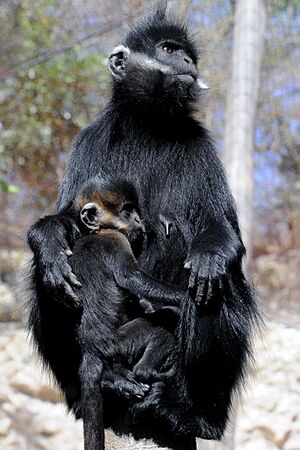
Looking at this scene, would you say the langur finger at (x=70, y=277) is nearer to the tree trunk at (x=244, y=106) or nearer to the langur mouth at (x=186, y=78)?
the langur mouth at (x=186, y=78)

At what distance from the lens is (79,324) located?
2758mm

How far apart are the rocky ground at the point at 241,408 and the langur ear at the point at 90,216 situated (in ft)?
10.8

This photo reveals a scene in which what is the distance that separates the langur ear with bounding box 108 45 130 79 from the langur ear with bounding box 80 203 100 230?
85cm

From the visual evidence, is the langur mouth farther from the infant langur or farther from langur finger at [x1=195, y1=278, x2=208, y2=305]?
langur finger at [x1=195, y1=278, x2=208, y2=305]

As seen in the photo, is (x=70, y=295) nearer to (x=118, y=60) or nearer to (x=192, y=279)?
(x=192, y=279)

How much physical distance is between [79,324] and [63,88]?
545 centimetres

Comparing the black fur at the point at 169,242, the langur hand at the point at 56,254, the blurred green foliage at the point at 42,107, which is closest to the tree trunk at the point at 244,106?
the black fur at the point at 169,242

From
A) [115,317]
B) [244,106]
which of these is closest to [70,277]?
[115,317]

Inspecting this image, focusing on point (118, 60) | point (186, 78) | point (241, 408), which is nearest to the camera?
point (186, 78)

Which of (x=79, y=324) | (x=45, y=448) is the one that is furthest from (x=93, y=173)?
(x=45, y=448)

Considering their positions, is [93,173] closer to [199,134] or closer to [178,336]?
[199,134]

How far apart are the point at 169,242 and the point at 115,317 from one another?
38 centimetres

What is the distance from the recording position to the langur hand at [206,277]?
8.82 ft

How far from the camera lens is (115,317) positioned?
2775 millimetres
